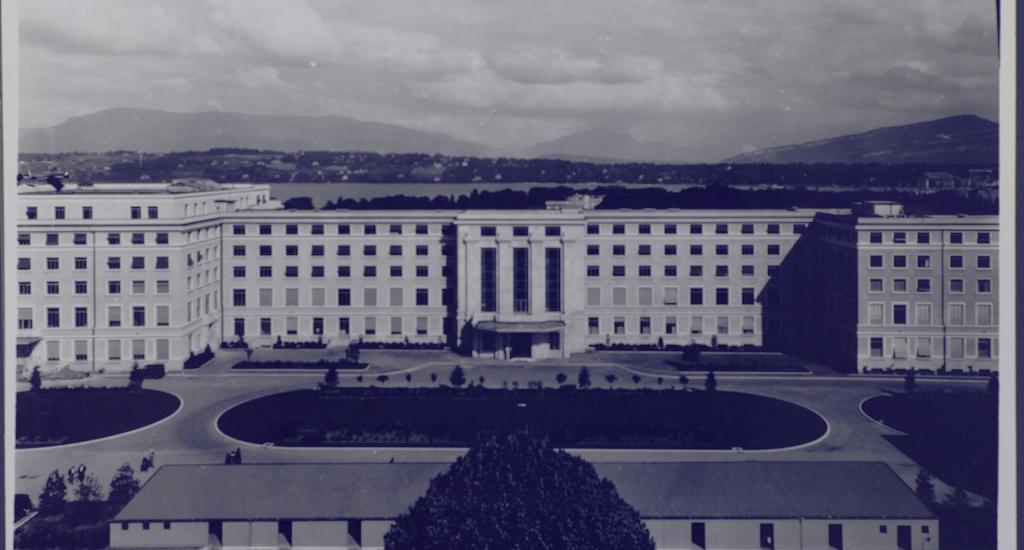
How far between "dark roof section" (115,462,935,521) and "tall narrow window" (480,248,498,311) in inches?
152

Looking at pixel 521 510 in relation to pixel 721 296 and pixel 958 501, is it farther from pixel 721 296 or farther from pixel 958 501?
pixel 958 501

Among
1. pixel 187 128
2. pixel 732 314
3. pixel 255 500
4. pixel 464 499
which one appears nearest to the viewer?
pixel 464 499

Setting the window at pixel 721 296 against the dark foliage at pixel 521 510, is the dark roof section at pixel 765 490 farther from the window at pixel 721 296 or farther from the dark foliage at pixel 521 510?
the window at pixel 721 296

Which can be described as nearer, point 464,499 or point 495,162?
point 464,499

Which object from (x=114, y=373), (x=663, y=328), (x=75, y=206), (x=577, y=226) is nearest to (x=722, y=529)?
(x=663, y=328)

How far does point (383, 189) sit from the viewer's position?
15930mm

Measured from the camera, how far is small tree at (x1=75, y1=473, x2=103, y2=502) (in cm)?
1317

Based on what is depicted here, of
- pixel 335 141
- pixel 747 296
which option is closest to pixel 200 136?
pixel 335 141

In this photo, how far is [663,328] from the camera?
52.3ft

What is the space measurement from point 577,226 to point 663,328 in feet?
7.99

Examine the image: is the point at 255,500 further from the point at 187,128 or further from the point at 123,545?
the point at 187,128

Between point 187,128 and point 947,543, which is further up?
point 187,128

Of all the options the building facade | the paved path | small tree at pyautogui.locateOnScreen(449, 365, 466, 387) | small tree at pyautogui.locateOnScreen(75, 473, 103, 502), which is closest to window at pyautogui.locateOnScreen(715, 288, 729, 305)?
the building facade

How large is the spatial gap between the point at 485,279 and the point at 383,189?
2505 millimetres
